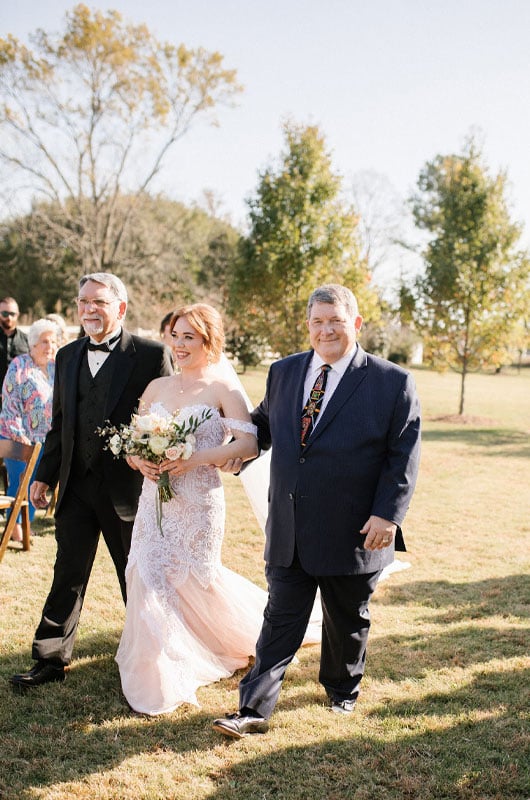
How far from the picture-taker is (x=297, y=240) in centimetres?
2183

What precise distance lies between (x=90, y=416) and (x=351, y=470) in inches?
68.8

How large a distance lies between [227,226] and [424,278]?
23.2m

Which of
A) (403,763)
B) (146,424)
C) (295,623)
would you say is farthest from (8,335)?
(403,763)

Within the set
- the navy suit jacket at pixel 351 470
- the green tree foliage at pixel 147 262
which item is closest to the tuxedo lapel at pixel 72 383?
the navy suit jacket at pixel 351 470

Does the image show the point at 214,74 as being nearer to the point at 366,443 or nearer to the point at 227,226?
the point at 227,226

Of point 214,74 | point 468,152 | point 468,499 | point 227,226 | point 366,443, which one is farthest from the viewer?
point 227,226

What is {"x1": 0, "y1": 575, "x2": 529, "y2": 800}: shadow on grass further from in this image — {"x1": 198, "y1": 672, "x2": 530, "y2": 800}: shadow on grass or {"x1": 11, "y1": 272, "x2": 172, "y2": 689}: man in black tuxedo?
{"x1": 11, "y1": 272, "x2": 172, "y2": 689}: man in black tuxedo

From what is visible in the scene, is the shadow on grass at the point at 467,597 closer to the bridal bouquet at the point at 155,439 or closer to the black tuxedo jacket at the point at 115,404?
the black tuxedo jacket at the point at 115,404

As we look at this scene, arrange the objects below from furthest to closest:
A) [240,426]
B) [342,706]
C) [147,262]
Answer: [147,262] < [240,426] < [342,706]

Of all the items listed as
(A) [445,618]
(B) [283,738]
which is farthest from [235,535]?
(B) [283,738]

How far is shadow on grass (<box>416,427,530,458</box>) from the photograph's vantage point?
16406 mm

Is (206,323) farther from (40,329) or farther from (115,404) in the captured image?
(40,329)

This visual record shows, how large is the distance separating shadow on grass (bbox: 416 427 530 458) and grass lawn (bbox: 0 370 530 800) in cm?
920

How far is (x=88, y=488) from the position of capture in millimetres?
4637
